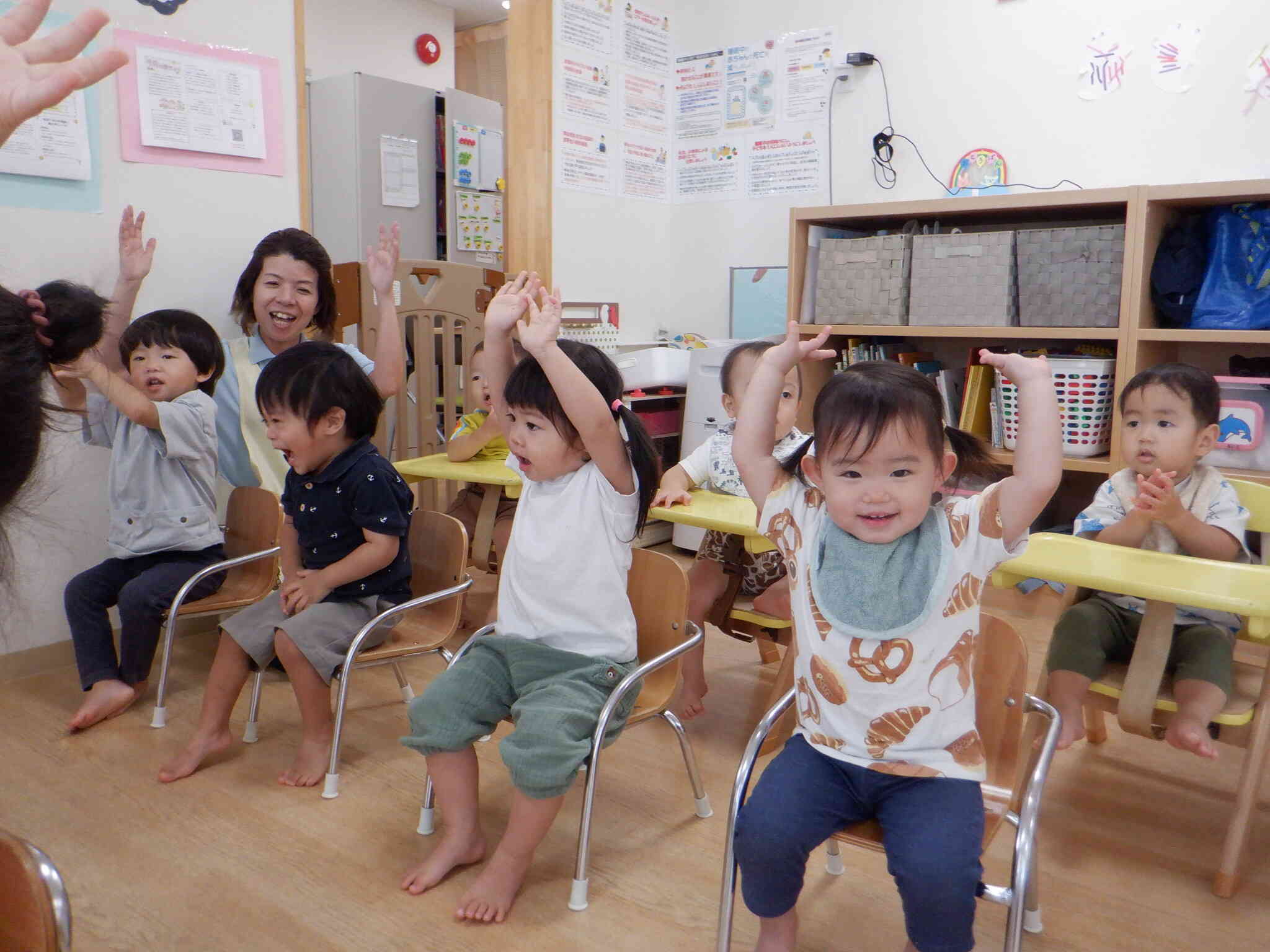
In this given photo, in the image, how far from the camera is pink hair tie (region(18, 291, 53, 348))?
0.84 metres

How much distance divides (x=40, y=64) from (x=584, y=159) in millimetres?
3529

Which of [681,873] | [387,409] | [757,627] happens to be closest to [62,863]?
[681,873]

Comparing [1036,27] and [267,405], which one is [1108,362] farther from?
[267,405]

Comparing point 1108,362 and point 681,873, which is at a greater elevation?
point 1108,362

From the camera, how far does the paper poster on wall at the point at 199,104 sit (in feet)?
9.14

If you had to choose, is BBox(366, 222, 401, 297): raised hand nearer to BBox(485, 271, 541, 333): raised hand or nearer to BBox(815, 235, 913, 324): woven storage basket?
BBox(485, 271, 541, 333): raised hand

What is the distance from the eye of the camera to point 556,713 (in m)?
1.65

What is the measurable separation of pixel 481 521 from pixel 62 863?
4.40 ft

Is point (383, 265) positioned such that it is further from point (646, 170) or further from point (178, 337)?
point (646, 170)

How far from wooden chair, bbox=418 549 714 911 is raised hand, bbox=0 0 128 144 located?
45.7 inches

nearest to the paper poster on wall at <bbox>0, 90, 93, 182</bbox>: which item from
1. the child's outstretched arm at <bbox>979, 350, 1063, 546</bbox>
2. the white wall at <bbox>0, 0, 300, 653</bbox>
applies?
the white wall at <bbox>0, 0, 300, 653</bbox>

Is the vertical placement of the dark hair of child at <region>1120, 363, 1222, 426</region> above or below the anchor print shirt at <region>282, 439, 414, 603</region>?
above

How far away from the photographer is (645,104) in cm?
452

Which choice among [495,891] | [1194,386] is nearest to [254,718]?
[495,891]
